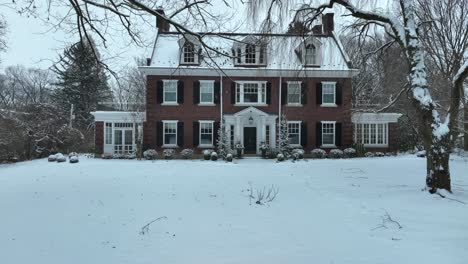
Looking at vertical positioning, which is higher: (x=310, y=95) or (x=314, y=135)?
(x=310, y=95)

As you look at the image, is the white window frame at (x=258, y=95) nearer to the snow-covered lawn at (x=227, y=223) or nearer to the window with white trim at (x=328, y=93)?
the window with white trim at (x=328, y=93)

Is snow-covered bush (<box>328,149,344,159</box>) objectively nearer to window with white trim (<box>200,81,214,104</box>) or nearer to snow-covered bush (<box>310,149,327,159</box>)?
snow-covered bush (<box>310,149,327,159</box>)

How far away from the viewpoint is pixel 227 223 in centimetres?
757

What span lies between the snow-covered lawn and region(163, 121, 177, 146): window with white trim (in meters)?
14.2

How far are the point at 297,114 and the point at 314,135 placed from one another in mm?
1709

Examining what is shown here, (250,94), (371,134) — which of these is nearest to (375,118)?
(371,134)

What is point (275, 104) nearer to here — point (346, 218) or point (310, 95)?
point (310, 95)

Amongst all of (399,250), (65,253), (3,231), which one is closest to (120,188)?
(3,231)

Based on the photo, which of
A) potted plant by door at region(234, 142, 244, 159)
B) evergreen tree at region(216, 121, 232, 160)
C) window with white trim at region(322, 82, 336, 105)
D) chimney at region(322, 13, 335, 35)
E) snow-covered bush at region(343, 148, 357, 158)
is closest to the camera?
chimney at region(322, 13, 335, 35)

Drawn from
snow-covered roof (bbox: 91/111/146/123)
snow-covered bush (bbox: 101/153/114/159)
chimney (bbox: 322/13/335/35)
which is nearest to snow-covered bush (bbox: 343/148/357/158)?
chimney (bbox: 322/13/335/35)

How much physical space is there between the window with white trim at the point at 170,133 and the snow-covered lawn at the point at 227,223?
1417 cm

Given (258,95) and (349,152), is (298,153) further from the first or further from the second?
(258,95)

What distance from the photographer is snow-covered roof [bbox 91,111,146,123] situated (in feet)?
90.7

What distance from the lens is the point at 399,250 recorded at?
5914 mm
